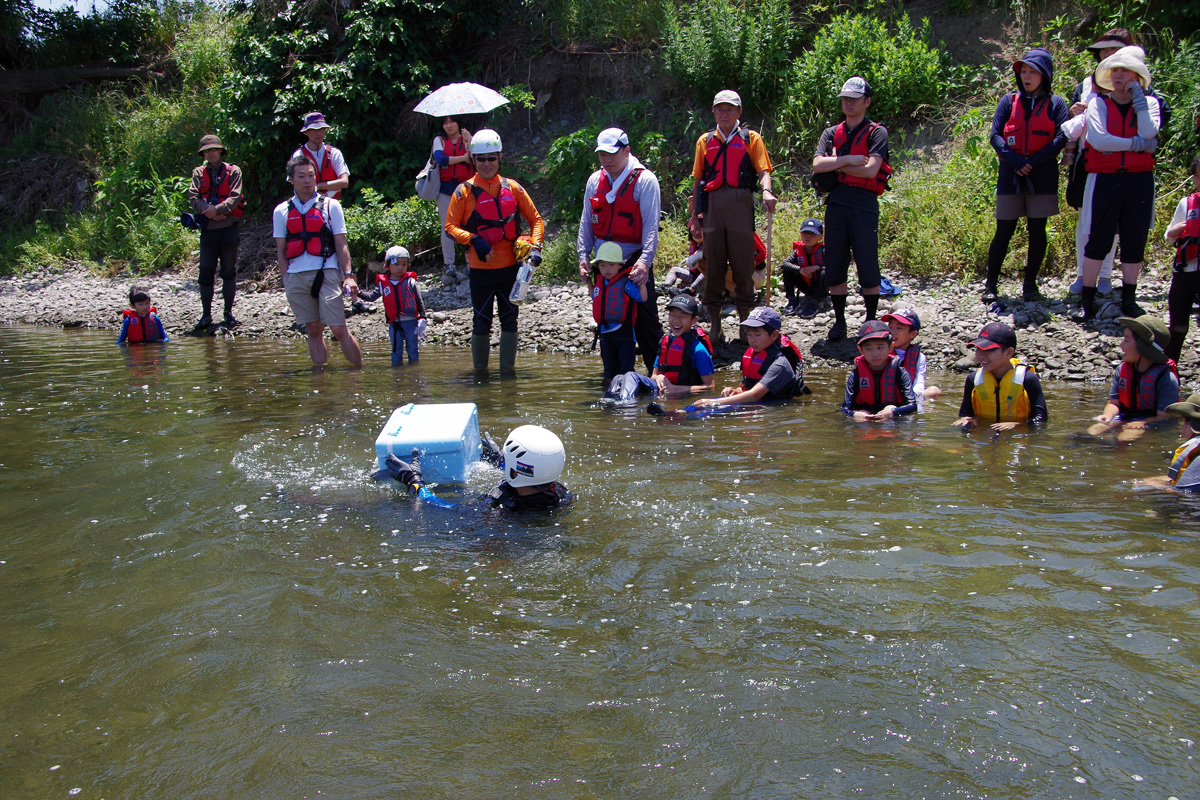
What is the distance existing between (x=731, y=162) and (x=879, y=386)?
2.88m

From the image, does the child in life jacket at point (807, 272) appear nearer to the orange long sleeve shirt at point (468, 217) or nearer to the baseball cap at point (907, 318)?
the baseball cap at point (907, 318)

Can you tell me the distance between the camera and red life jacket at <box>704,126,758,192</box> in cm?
918

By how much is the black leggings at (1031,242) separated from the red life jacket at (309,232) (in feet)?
21.1

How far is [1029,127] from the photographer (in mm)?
9125

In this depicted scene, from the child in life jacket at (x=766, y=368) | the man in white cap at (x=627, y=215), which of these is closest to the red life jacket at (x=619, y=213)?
the man in white cap at (x=627, y=215)

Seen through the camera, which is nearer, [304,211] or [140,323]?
[304,211]

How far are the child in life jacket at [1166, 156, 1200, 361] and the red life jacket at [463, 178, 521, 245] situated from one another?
18.1 feet

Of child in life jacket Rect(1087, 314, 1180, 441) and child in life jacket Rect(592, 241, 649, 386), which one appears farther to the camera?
child in life jacket Rect(592, 241, 649, 386)

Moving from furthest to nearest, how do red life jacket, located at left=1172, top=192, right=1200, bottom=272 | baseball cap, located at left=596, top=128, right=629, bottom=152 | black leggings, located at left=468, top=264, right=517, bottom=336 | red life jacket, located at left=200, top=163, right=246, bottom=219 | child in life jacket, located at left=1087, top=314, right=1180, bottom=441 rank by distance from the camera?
red life jacket, located at left=200, top=163, right=246, bottom=219 → black leggings, located at left=468, top=264, right=517, bottom=336 → baseball cap, located at left=596, top=128, right=629, bottom=152 → red life jacket, located at left=1172, top=192, right=1200, bottom=272 → child in life jacket, located at left=1087, top=314, right=1180, bottom=441

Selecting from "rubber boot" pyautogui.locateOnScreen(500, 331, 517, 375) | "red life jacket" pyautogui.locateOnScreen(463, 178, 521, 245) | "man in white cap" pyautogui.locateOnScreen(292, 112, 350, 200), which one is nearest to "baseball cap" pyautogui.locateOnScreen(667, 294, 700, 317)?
"red life jacket" pyautogui.locateOnScreen(463, 178, 521, 245)

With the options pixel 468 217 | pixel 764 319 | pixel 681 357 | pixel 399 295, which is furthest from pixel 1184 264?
pixel 399 295

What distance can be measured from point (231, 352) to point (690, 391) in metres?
6.11

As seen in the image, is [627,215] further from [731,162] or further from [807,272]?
[807,272]

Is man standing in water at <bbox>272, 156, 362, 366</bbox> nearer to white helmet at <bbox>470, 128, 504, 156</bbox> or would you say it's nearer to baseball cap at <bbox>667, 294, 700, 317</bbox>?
white helmet at <bbox>470, 128, 504, 156</bbox>
